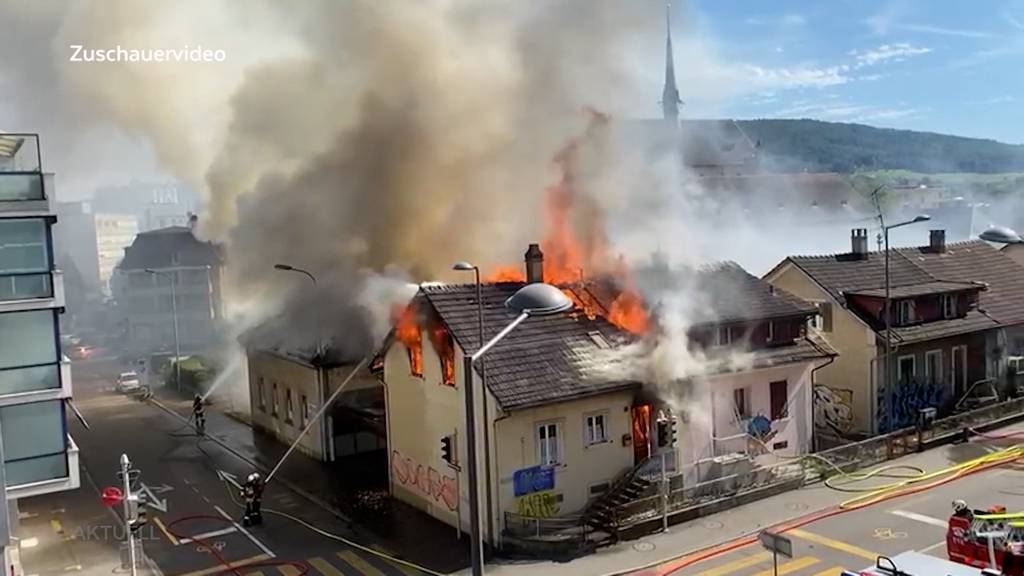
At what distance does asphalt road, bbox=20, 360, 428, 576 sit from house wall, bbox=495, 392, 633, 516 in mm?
3267

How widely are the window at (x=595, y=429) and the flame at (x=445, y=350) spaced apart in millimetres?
3418

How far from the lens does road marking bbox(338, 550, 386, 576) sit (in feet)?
60.3

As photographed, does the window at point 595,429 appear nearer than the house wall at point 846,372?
Yes

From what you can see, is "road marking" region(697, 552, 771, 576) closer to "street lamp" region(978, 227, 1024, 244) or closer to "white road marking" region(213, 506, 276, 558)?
"white road marking" region(213, 506, 276, 558)

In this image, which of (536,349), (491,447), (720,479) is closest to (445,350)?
(536,349)

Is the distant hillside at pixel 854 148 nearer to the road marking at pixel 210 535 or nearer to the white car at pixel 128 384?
the white car at pixel 128 384

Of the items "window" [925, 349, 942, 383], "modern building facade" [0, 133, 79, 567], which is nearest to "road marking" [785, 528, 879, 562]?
"window" [925, 349, 942, 383]

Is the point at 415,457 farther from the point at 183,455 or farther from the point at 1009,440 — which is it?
the point at 1009,440

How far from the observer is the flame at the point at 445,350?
2062cm

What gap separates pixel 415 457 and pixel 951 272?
2164cm

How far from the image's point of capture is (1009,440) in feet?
85.9

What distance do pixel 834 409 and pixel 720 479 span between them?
907 cm

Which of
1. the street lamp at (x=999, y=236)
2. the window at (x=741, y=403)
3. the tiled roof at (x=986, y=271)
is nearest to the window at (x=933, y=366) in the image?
the tiled roof at (x=986, y=271)

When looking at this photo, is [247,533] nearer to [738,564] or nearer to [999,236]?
[738,564]
